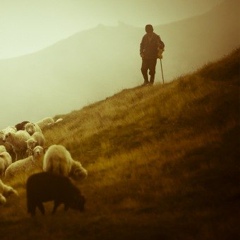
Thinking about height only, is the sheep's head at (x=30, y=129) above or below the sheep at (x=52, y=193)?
above

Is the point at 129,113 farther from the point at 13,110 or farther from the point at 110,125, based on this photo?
the point at 13,110

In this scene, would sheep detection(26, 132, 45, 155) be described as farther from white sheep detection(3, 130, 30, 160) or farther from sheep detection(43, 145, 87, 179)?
sheep detection(43, 145, 87, 179)

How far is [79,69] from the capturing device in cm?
9519

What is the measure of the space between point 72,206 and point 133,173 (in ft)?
6.18

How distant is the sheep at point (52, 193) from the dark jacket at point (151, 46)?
11976 millimetres

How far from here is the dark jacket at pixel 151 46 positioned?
736 inches

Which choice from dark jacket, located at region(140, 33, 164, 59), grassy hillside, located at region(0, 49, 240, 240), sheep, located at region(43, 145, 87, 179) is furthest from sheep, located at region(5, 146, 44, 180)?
dark jacket, located at region(140, 33, 164, 59)

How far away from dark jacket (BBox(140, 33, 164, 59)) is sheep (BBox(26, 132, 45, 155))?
6.54 m

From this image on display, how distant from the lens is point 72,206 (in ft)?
25.3

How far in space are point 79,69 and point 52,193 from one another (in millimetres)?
88707

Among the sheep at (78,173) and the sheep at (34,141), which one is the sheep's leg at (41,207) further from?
the sheep at (34,141)

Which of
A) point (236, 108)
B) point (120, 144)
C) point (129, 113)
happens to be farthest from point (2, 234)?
point (129, 113)

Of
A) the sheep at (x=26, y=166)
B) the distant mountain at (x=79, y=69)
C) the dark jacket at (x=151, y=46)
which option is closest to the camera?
the sheep at (x=26, y=166)

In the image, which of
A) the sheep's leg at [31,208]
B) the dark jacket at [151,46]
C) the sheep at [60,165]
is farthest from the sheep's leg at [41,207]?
the dark jacket at [151,46]
